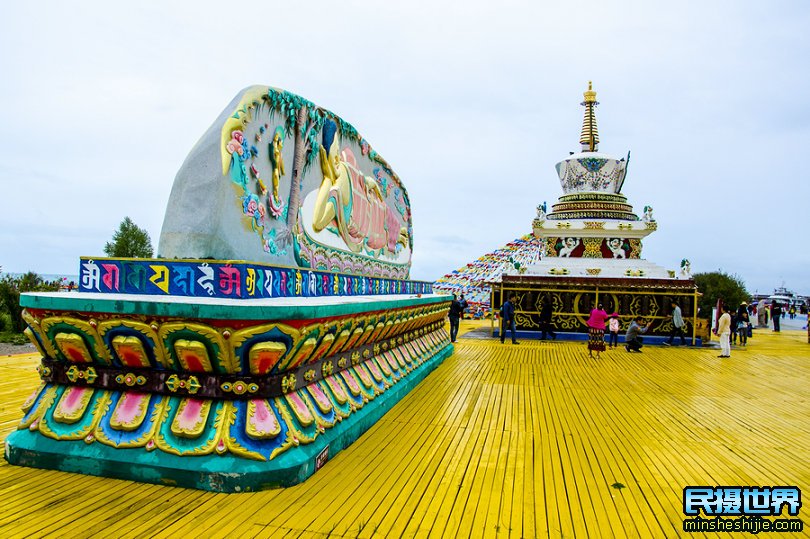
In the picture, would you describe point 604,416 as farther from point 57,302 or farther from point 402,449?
point 57,302

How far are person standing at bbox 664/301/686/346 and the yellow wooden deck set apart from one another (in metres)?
5.93

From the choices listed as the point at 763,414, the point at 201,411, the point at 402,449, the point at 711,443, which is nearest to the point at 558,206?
the point at 763,414

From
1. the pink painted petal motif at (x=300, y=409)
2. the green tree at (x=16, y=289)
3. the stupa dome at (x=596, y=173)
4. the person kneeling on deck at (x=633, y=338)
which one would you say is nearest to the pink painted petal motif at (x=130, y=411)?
the pink painted petal motif at (x=300, y=409)

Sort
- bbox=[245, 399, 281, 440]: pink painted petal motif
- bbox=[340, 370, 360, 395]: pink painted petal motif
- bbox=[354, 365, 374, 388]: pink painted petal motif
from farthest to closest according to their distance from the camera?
1. bbox=[354, 365, 374, 388]: pink painted petal motif
2. bbox=[340, 370, 360, 395]: pink painted petal motif
3. bbox=[245, 399, 281, 440]: pink painted petal motif

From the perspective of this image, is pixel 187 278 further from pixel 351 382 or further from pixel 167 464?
pixel 351 382

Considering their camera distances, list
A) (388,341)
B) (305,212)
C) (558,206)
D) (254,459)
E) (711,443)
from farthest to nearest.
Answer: (558,206) < (388,341) < (305,212) < (711,443) < (254,459)

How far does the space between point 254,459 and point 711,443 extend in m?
3.99

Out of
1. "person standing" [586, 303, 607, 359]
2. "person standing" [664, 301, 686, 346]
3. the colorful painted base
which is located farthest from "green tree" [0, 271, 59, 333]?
"person standing" [664, 301, 686, 346]

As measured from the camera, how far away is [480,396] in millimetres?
6691

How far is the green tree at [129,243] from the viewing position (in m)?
20.7

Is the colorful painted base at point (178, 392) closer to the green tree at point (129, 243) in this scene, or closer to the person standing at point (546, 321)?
the person standing at point (546, 321)

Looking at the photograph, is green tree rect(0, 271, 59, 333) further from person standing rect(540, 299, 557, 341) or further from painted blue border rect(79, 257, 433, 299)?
person standing rect(540, 299, 557, 341)

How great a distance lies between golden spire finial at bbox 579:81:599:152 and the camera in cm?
1712

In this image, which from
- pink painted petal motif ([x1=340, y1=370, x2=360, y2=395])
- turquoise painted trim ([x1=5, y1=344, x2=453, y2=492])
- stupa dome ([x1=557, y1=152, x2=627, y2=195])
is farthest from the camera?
stupa dome ([x1=557, y1=152, x2=627, y2=195])
